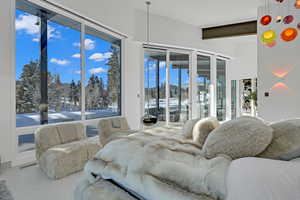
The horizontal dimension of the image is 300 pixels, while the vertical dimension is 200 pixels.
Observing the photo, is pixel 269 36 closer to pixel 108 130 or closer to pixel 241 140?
pixel 241 140

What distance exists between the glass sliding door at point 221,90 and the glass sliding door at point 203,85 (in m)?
0.73

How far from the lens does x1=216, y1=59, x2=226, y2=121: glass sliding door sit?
25.5 ft

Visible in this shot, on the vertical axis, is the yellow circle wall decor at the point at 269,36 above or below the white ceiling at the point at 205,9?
below

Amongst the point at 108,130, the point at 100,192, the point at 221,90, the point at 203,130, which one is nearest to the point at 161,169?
the point at 100,192

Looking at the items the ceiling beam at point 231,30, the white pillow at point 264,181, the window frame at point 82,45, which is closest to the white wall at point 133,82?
the window frame at point 82,45

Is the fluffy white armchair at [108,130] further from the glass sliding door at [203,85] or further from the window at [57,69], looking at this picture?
the glass sliding door at [203,85]

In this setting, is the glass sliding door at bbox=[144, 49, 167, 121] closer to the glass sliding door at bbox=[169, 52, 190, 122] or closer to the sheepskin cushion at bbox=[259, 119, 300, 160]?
the glass sliding door at bbox=[169, 52, 190, 122]

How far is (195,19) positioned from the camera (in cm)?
595

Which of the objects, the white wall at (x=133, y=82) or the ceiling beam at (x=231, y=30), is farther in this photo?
the ceiling beam at (x=231, y=30)

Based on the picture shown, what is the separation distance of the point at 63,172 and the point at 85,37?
295 cm

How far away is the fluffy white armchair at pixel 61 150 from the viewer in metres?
2.46

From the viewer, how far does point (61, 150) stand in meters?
2.59

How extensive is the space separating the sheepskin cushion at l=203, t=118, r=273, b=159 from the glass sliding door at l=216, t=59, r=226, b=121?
679cm

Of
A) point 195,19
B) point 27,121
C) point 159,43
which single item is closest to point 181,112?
point 159,43
